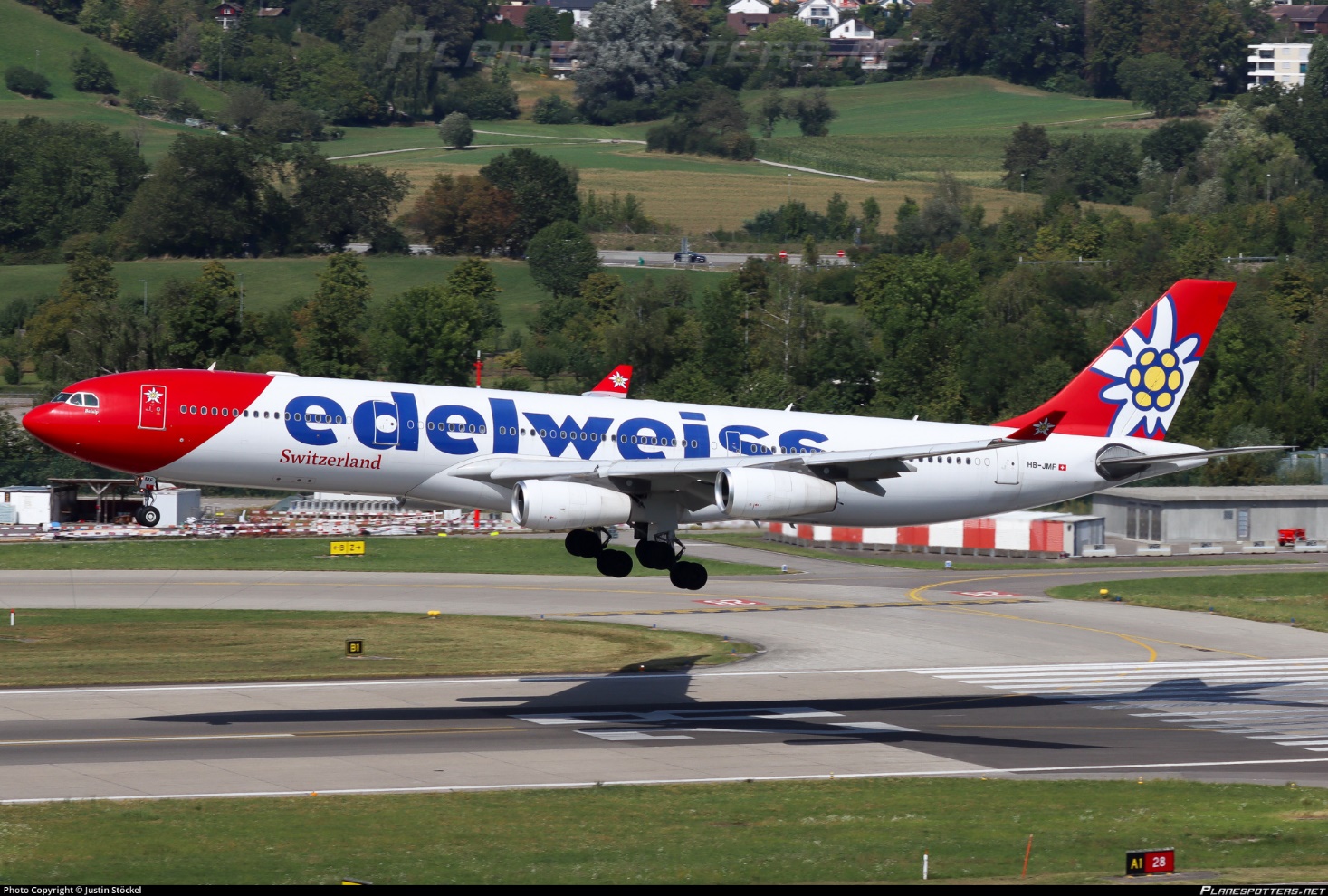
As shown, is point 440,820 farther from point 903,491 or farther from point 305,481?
point 903,491

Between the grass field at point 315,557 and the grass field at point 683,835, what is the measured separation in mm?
56702

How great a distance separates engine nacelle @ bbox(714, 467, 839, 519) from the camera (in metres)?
51.2

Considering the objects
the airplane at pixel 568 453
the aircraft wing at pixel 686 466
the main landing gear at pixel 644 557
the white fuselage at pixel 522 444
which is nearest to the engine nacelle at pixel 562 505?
the airplane at pixel 568 453

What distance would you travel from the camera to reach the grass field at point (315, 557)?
102 m

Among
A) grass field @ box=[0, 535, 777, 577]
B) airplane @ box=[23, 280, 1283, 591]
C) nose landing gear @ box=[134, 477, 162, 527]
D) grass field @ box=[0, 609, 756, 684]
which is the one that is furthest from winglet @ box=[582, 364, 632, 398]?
grass field @ box=[0, 535, 777, 577]

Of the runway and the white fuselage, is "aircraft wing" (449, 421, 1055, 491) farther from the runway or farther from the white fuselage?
the runway

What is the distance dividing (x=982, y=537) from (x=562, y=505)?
72.1 metres

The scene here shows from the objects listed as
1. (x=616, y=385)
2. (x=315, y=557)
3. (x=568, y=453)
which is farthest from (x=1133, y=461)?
(x=315, y=557)

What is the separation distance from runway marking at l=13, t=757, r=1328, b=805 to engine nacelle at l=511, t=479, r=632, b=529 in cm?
798

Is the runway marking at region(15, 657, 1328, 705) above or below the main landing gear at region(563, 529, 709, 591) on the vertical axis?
below

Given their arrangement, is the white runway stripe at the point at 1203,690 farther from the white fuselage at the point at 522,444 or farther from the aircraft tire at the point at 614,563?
the aircraft tire at the point at 614,563

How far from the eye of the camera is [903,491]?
190 ft

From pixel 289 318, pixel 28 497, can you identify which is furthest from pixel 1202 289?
Answer: pixel 289 318

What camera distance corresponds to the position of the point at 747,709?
61219mm
